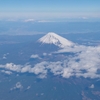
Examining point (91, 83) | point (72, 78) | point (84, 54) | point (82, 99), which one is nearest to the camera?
point (82, 99)

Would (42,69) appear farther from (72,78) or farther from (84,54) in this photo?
(84,54)

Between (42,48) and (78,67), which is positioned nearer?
(78,67)

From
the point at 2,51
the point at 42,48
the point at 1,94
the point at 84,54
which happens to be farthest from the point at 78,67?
the point at 2,51

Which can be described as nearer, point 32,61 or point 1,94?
point 1,94

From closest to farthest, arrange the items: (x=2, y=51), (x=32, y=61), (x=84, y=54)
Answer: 1. (x=32, y=61)
2. (x=84, y=54)
3. (x=2, y=51)

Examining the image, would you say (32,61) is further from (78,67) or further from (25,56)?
(78,67)

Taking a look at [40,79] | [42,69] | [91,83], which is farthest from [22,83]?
[91,83]

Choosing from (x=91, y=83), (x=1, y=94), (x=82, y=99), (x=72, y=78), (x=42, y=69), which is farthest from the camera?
(x=42, y=69)

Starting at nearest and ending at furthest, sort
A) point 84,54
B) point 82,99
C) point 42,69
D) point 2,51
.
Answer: point 82,99
point 42,69
point 84,54
point 2,51

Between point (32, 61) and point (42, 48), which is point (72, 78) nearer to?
point (32, 61)
